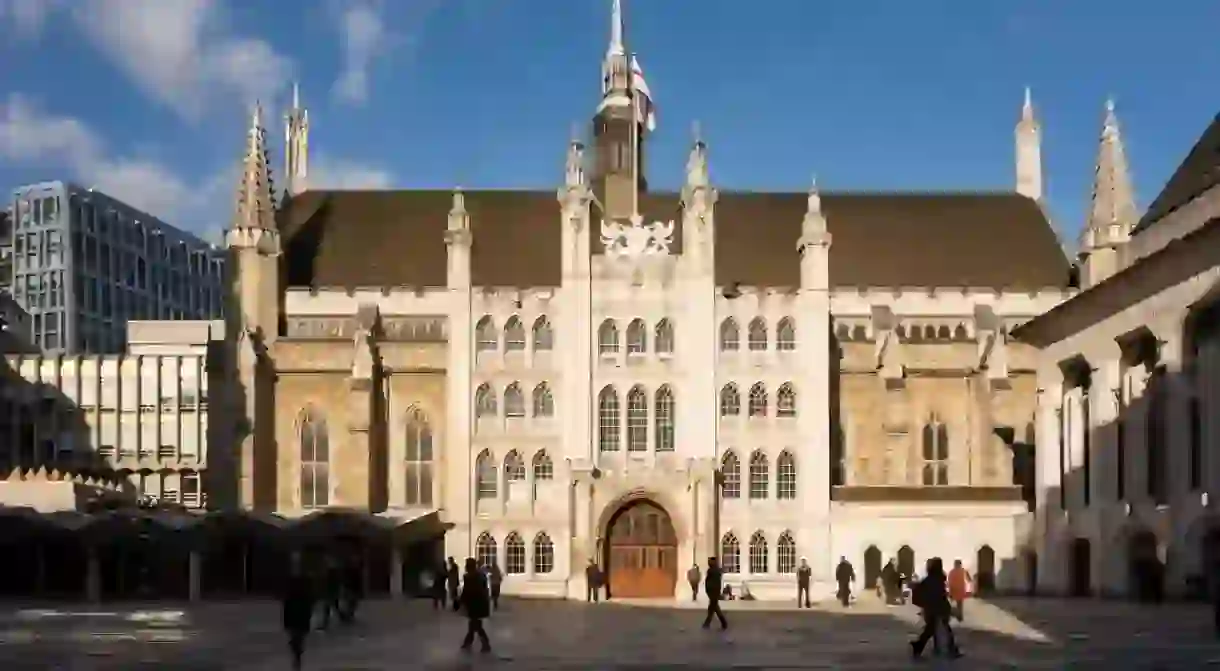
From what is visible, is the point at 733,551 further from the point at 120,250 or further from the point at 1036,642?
the point at 120,250

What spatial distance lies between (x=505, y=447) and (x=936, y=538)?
18.2 m

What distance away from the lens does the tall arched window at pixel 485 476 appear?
71.3 meters

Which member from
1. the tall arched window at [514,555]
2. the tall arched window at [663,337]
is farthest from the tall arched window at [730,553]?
the tall arched window at [514,555]

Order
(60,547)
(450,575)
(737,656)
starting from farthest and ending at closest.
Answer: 1. (60,547)
2. (450,575)
3. (737,656)

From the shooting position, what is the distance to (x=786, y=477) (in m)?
71.0

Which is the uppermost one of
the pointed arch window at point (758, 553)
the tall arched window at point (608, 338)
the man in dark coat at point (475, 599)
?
the tall arched window at point (608, 338)

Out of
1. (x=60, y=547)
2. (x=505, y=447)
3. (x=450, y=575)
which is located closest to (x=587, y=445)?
(x=505, y=447)

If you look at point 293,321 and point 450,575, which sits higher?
point 293,321

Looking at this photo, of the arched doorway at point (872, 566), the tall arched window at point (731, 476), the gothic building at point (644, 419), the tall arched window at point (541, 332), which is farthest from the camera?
the tall arched window at point (541, 332)

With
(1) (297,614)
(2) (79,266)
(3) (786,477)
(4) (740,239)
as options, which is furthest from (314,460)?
(2) (79,266)

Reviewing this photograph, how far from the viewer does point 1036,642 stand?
37125 millimetres

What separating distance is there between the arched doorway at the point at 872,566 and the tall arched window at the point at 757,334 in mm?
9482

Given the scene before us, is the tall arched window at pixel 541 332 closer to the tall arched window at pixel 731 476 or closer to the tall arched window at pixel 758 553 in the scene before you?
the tall arched window at pixel 731 476

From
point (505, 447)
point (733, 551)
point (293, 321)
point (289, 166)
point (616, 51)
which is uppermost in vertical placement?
point (616, 51)
